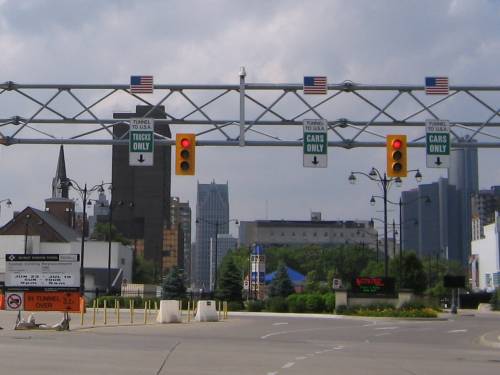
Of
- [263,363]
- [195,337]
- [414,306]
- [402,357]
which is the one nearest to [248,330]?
[195,337]

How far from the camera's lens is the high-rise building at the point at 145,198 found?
612ft

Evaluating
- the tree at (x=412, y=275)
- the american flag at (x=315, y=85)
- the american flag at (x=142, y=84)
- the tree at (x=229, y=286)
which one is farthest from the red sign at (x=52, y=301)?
the tree at (x=412, y=275)

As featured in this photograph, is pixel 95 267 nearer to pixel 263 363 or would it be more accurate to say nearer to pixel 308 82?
pixel 308 82

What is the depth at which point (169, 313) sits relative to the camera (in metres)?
38.8

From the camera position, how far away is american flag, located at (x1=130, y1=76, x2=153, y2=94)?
28125 millimetres

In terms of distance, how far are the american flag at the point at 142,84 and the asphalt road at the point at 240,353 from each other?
26.5 feet

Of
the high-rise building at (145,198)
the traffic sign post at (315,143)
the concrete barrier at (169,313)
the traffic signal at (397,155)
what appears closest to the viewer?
the traffic signal at (397,155)

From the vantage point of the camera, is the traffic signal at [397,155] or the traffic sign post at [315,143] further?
the traffic sign post at [315,143]

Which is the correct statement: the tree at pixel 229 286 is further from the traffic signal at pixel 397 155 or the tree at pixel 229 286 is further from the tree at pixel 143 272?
the tree at pixel 143 272

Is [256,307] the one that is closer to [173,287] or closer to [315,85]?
[173,287]

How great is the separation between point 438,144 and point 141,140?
9942 millimetres

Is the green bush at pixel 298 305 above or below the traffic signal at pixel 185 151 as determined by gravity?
below

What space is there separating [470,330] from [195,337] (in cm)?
1581

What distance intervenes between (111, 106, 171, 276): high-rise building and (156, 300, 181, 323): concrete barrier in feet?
474
